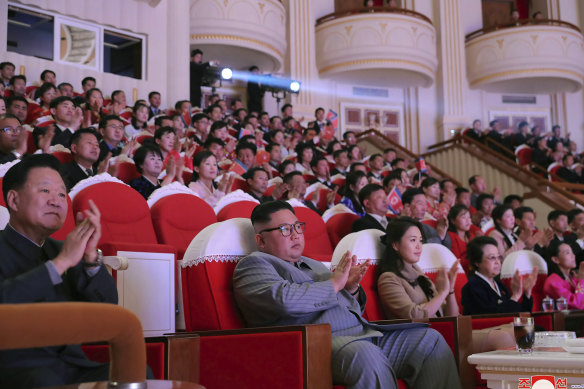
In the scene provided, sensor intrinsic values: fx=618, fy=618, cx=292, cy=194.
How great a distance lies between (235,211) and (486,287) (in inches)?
43.2

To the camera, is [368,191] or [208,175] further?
[208,175]

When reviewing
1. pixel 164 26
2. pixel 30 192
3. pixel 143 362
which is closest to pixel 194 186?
pixel 30 192

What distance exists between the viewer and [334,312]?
1761 millimetres

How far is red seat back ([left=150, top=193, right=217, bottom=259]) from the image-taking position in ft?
7.76

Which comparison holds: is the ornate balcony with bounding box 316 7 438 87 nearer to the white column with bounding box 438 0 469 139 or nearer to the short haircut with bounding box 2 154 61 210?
the white column with bounding box 438 0 469 139

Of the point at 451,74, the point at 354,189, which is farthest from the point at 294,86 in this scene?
the point at 354,189

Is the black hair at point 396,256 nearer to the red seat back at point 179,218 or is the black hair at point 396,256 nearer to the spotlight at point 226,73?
the red seat back at point 179,218

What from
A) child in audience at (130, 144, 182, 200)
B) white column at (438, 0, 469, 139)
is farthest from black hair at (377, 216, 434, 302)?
white column at (438, 0, 469, 139)

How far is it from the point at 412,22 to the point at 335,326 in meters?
8.55

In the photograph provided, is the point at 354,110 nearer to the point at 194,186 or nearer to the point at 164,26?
the point at 164,26

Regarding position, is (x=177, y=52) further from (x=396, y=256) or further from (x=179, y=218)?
(x=396, y=256)

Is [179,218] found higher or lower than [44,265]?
higher

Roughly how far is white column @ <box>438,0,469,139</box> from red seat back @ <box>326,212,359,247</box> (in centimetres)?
729

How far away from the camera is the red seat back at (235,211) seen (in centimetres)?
264
